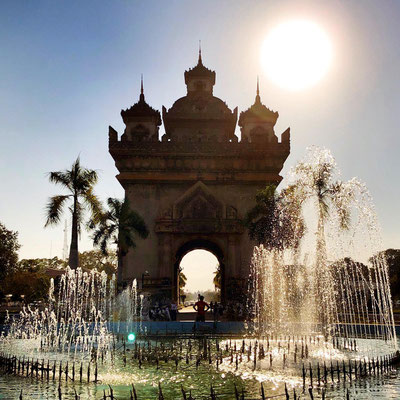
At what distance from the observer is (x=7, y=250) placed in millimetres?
33844

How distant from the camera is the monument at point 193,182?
34062 mm

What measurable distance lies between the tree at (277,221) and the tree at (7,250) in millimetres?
17552

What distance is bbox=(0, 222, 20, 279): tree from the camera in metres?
33.2

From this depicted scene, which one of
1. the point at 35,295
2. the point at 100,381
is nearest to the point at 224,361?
the point at 100,381

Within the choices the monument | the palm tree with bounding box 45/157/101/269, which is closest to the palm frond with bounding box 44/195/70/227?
the palm tree with bounding box 45/157/101/269

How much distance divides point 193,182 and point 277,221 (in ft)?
26.6

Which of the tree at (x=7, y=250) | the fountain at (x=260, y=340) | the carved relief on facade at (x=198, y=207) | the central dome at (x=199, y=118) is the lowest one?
the fountain at (x=260, y=340)

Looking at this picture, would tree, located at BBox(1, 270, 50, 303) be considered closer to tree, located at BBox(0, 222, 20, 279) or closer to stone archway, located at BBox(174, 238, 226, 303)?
tree, located at BBox(0, 222, 20, 279)

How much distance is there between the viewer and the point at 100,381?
424 inches

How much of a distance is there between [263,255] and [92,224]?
1178 cm

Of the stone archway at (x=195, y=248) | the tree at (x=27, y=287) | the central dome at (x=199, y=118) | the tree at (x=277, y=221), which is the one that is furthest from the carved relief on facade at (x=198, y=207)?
the tree at (x=27, y=287)

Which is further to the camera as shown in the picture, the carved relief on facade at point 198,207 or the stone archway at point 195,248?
the stone archway at point 195,248

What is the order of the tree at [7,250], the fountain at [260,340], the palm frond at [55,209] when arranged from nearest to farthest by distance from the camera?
the fountain at [260,340] → the palm frond at [55,209] → the tree at [7,250]

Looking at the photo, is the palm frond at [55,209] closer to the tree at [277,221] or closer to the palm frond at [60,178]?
the palm frond at [60,178]
